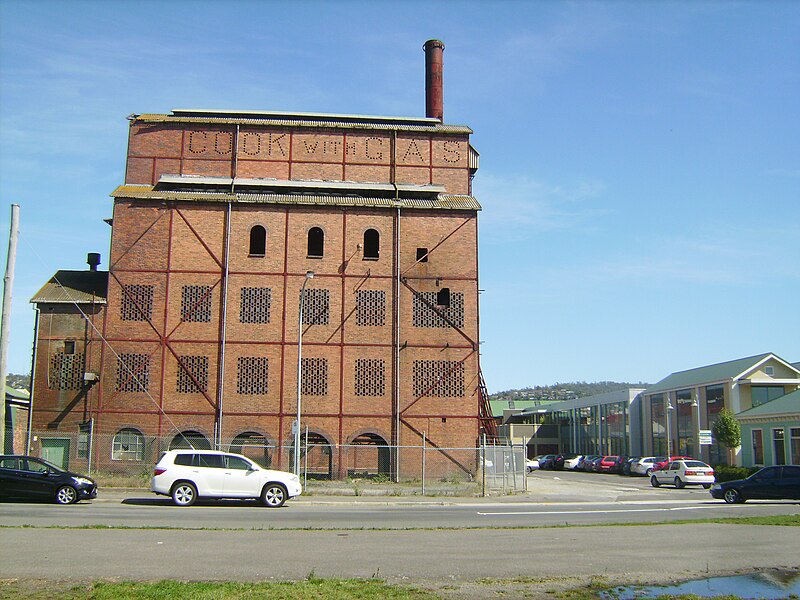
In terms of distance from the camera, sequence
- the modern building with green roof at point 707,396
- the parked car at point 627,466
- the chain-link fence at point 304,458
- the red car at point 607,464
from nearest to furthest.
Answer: the chain-link fence at point 304,458 → the modern building with green roof at point 707,396 → the parked car at point 627,466 → the red car at point 607,464

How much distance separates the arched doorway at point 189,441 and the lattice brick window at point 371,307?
9785 mm

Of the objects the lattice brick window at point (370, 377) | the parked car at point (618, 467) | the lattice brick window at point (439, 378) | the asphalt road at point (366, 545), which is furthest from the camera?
the parked car at point (618, 467)

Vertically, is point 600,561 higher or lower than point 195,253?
lower

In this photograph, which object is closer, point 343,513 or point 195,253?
point 343,513

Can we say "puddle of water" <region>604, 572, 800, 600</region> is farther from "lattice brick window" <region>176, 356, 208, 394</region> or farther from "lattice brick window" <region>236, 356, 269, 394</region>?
"lattice brick window" <region>176, 356, 208, 394</region>

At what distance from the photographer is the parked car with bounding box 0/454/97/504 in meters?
23.5

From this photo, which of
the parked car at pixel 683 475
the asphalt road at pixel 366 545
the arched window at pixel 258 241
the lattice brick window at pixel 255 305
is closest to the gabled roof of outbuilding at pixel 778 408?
the parked car at pixel 683 475

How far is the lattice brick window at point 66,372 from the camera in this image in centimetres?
3991

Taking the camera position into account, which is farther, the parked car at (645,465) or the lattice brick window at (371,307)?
the parked car at (645,465)

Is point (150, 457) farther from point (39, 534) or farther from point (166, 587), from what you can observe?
point (166, 587)

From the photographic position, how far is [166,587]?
32.9 ft

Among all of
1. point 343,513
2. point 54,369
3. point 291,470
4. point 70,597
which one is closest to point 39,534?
point 70,597

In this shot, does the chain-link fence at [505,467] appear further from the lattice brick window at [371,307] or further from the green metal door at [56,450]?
the green metal door at [56,450]

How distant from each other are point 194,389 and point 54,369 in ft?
23.5
